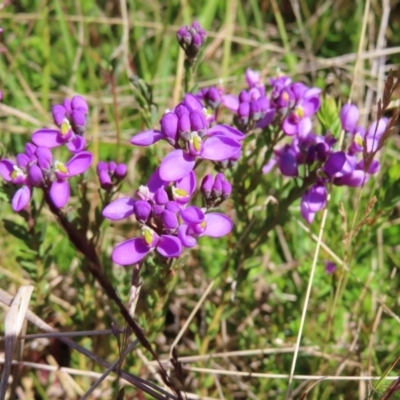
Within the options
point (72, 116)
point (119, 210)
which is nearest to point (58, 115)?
point (72, 116)

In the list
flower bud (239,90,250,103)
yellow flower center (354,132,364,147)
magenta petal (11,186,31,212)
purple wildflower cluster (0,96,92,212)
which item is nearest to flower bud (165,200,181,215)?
purple wildflower cluster (0,96,92,212)

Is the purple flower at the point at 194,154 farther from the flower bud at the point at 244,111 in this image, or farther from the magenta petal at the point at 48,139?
A: the magenta petal at the point at 48,139

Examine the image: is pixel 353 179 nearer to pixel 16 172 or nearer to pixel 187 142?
pixel 187 142

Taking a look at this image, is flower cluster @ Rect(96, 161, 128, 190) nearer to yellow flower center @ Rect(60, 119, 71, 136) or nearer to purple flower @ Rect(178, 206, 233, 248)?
yellow flower center @ Rect(60, 119, 71, 136)

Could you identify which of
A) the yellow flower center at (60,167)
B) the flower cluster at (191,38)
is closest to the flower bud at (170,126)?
the yellow flower center at (60,167)

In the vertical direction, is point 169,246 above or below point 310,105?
below

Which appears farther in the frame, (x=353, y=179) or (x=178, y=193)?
(x=353, y=179)

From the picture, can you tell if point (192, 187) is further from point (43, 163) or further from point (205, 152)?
point (43, 163)
